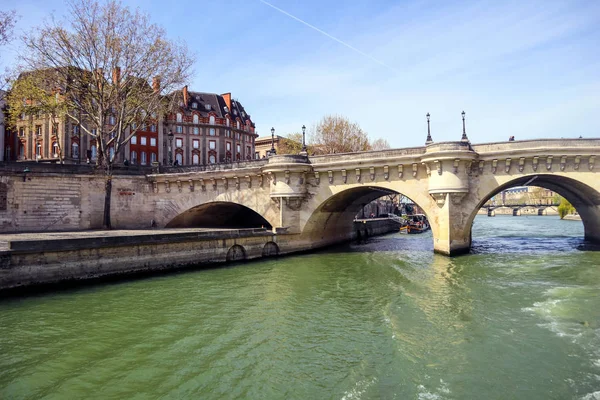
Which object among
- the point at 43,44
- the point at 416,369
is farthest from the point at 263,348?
the point at 43,44

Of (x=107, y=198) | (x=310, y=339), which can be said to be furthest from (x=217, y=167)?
(x=310, y=339)

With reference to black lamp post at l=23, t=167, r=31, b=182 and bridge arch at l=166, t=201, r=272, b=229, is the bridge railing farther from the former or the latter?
black lamp post at l=23, t=167, r=31, b=182

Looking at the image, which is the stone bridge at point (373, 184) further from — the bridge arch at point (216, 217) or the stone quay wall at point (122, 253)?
the stone quay wall at point (122, 253)

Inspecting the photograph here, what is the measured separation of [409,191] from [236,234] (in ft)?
39.8

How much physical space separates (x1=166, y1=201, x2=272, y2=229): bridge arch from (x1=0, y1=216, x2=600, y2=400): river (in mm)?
17253

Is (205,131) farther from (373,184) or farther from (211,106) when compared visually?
(373,184)

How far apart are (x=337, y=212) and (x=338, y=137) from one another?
24169 mm

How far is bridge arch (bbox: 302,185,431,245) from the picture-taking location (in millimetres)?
28922

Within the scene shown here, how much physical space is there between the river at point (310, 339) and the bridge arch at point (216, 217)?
56.6ft

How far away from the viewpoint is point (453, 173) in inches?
949

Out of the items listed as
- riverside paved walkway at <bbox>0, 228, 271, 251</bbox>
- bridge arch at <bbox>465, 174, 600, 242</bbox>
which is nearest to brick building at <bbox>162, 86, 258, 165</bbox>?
riverside paved walkway at <bbox>0, 228, 271, 251</bbox>

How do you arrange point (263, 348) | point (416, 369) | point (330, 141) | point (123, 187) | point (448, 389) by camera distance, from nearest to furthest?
point (448, 389), point (416, 369), point (263, 348), point (123, 187), point (330, 141)

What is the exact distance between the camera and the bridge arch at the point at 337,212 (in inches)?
1139

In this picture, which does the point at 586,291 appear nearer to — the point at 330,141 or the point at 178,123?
the point at 330,141
